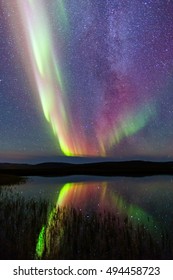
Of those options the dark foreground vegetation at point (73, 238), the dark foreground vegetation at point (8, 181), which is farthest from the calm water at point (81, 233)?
the dark foreground vegetation at point (8, 181)

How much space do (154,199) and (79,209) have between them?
14.4ft

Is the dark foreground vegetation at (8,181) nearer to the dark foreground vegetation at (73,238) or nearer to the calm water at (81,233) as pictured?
the calm water at (81,233)

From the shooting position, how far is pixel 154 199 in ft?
48.4

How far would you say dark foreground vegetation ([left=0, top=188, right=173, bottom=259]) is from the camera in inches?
273

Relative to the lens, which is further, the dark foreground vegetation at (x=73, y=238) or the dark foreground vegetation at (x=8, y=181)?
the dark foreground vegetation at (x=8, y=181)

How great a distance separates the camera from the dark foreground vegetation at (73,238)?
692cm

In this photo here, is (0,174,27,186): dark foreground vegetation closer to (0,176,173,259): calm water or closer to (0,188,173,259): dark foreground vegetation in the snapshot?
(0,176,173,259): calm water

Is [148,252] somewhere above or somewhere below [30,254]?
below

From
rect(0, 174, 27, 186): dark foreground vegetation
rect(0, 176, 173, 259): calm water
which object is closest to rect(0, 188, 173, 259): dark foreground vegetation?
rect(0, 176, 173, 259): calm water

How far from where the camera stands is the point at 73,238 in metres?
7.56
